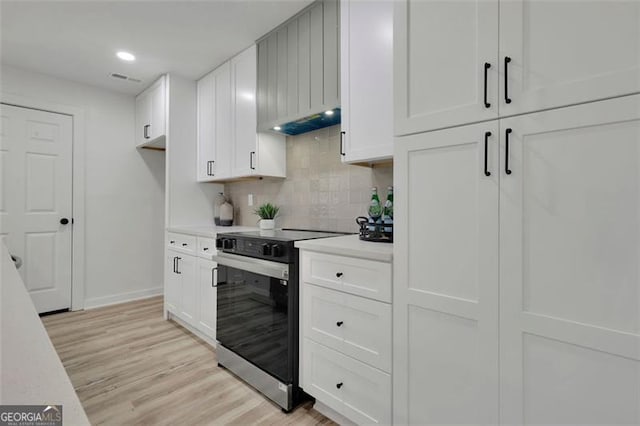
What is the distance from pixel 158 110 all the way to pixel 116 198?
3.96ft

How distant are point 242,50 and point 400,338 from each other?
2621 millimetres

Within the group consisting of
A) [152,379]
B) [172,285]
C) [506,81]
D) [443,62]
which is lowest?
[152,379]

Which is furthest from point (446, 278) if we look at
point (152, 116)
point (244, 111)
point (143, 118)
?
point (143, 118)

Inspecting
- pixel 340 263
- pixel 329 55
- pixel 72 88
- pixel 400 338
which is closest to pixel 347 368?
pixel 400 338

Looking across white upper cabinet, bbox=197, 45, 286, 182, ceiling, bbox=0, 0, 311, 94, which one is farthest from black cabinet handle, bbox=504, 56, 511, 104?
white upper cabinet, bbox=197, 45, 286, 182

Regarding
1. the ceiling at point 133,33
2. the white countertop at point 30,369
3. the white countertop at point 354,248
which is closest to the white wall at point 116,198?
the ceiling at point 133,33

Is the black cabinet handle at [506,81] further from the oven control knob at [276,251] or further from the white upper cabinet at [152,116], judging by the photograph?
the white upper cabinet at [152,116]

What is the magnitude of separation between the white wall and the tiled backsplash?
1.82m

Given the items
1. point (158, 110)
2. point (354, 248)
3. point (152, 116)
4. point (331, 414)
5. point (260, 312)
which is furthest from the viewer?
point (152, 116)

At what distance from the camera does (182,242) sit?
2.97 m

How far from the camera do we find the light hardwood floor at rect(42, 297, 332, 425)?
1774 millimetres

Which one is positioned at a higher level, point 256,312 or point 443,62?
point 443,62

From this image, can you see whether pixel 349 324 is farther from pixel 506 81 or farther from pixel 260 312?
pixel 506 81

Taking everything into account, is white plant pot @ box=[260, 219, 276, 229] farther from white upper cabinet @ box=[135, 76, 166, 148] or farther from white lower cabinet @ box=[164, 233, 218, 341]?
white upper cabinet @ box=[135, 76, 166, 148]
